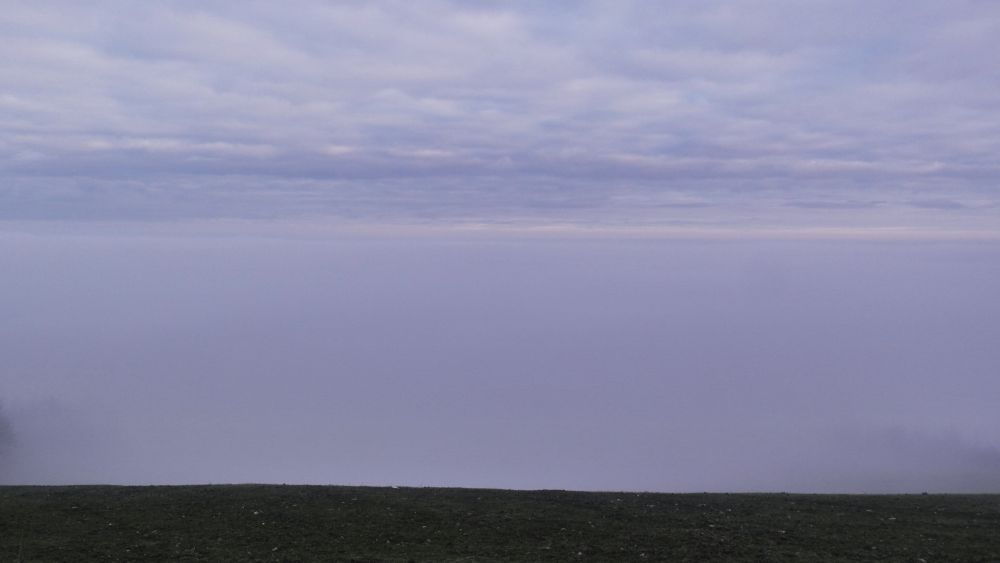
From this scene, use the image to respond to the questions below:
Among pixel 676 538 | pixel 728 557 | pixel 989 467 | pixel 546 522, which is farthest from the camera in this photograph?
pixel 989 467

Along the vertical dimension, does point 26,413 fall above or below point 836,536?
above

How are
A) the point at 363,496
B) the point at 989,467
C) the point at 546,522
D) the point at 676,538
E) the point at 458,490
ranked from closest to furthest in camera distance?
the point at 676,538 < the point at 546,522 < the point at 363,496 < the point at 458,490 < the point at 989,467

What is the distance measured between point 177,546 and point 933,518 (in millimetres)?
18908

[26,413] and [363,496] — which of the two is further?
[26,413]

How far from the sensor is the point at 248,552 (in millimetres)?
17812

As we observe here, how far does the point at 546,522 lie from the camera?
67.7ft

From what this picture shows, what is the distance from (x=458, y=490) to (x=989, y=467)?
125 m

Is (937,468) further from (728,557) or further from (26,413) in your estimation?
(26,413)

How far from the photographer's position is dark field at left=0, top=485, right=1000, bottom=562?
17.9 metres

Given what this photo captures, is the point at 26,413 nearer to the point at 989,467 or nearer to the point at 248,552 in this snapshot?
the point at 248,552

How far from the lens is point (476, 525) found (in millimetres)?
20203

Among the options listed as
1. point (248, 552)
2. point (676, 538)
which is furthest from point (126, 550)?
point (676, 538)

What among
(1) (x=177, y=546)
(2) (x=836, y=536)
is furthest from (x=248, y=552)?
(2) (x=836, y=536)

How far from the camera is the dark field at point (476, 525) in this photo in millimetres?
17906
